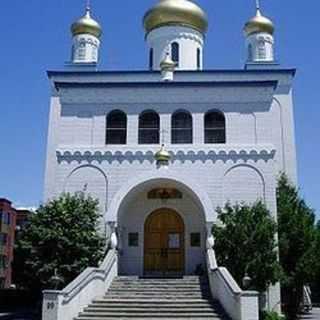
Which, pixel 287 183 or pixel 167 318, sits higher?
pixel 287 183

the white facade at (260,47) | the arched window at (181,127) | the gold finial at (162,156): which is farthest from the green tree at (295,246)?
the white facade at (260,47)

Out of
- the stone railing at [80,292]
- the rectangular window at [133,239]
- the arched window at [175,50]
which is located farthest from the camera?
the arched window at [175,50]

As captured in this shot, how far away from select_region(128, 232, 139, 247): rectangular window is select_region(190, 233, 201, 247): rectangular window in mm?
2193

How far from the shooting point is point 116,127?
909 inches

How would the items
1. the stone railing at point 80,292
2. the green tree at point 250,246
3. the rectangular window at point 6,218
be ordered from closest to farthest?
1. the stone railing at point 80,292
2. the green tree at point 250,246
3. the rectangular window at point 6,218

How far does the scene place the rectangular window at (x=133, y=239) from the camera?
22.2 m

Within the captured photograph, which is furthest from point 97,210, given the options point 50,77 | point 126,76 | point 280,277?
point 50,77

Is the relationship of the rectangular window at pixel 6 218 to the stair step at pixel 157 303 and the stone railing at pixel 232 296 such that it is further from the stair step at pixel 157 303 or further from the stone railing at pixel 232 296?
the stone railing at pixel 232 296

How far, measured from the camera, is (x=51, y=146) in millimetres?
26750

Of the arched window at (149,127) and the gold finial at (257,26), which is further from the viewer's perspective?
the gold finial at (257,26)

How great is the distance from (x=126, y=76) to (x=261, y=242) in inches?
486

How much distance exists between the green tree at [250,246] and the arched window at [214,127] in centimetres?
389

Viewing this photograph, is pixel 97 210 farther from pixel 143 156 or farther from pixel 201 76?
pixel 201 76

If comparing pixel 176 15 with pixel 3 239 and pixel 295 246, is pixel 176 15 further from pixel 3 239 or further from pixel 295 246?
pixel 3 239
